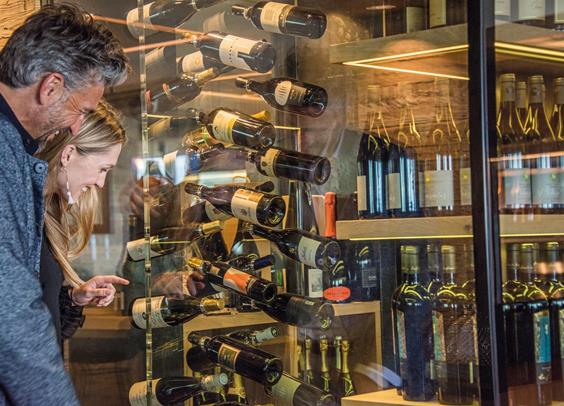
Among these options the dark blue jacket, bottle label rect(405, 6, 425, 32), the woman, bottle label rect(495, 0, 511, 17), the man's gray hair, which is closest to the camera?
the dark blue jacket

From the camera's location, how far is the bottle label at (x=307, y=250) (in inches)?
77.7

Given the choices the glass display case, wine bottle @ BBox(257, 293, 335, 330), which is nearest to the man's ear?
the glass display case

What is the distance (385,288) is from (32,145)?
2.64ft

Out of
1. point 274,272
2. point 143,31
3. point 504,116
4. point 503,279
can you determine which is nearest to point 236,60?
point 143,31

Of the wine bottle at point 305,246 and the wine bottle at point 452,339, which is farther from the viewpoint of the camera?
the wine bottle at point 305,246

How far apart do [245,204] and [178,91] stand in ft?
0.97

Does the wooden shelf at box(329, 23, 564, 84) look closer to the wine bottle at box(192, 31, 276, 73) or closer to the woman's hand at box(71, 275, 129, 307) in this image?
the wine bottle at box(192, 31, 276, 73)

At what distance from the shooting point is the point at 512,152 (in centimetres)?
177

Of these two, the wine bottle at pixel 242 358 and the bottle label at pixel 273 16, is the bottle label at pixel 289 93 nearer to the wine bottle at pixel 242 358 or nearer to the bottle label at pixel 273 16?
the bottle label at pixel 273 16

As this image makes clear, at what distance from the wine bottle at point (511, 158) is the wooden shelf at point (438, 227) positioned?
3cm

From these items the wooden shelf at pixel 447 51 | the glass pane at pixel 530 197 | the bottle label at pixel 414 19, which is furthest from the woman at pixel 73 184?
the glass pane at pixel 530 197

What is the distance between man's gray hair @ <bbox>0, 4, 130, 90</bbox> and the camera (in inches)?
58.8

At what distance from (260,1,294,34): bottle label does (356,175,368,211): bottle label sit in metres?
0.36

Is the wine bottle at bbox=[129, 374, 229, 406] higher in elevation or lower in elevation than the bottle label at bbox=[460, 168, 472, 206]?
lower
